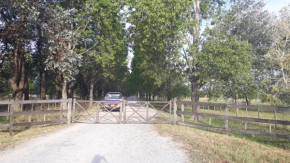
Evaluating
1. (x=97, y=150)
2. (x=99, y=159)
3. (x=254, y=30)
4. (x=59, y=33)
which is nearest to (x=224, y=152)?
(x=99, y=159)

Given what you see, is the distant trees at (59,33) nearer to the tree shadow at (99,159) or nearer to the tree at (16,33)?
the tree at (16,33)

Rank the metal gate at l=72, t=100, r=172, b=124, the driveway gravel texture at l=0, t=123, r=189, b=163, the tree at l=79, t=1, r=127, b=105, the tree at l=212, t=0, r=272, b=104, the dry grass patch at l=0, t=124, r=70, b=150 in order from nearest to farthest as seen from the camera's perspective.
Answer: the driveway gravel texture at l=0, t=123, r=189, b=163
the dry grass patch at l=0, t=124, r=70, b=150
the metal gate at l=72, t=100, r=172, b=124
the tree at l=79, t=1, r=127, b=105
the tree at l=212, t=0, r=272, b=104

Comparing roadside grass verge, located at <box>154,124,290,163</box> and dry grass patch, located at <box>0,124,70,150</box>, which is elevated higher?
dry grass patch, located at <box>0,124,70,150</box>

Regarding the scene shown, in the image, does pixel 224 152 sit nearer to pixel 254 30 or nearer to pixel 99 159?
pixel 99 159

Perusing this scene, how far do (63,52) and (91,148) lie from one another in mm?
9625

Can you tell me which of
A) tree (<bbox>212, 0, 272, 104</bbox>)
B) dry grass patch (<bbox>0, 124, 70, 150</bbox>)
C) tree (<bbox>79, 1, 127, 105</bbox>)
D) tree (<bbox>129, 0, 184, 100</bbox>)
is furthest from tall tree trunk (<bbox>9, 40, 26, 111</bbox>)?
tree (<bbox>212, 0, 272, 104</bbox>)

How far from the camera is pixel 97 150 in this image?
289 inches

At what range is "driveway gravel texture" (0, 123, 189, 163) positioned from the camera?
6383 millimetres

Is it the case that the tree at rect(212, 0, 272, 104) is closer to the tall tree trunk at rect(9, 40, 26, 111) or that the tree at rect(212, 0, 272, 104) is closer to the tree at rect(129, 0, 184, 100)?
the tree at rect(129, 0, 184, 100)

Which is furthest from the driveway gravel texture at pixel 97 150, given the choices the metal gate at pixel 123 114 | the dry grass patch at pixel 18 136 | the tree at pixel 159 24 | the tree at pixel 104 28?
the tree at pixel 104 28

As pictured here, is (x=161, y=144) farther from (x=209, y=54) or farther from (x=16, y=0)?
(x=16, y=0)

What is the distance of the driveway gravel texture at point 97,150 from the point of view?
6383mm

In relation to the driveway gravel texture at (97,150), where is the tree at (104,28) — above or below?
above

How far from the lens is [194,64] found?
15852 millimetres
